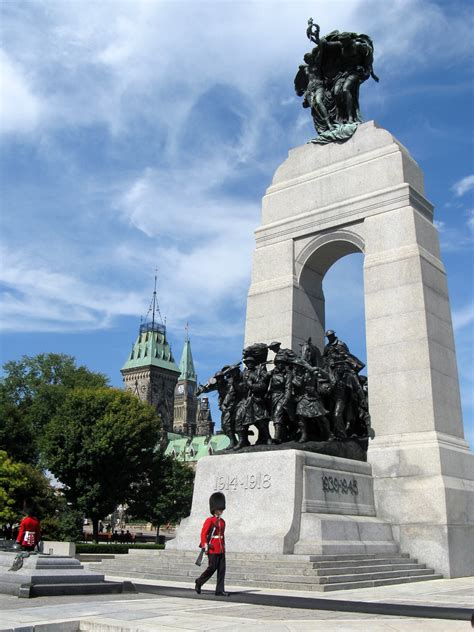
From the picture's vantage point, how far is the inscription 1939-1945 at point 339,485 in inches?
613

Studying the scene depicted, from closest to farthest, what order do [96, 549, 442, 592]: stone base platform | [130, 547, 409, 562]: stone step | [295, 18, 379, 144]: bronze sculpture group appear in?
[96, 549, 442, 592]: stone base platform < [130, 547, 409, 562]: stone step < [295, 18, 379, 144]: bronze sculpture group

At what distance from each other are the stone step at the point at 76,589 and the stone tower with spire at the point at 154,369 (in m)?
150

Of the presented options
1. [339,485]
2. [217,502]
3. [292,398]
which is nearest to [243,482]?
[339,485]

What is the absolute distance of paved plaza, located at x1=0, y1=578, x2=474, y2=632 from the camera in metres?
7.15

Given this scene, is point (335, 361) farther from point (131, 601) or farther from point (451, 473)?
point (131, 601)

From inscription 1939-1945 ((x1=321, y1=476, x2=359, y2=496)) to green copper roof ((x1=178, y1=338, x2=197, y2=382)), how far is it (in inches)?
6918

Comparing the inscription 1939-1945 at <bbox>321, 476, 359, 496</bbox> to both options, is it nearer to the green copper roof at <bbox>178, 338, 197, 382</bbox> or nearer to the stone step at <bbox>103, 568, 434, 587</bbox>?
the stone step at <bbox>103, 568, 434, 587</bbox>

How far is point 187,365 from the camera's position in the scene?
19425 centimetres

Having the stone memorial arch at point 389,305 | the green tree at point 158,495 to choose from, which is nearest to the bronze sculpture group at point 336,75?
the stone memorial arch at point 389,305

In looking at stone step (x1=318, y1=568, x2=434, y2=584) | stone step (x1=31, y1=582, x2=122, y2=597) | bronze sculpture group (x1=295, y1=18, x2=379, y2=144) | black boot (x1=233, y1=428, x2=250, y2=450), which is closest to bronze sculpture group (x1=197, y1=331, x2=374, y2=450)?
black boot (x1=233, y1=428, x2=250, y2=450)

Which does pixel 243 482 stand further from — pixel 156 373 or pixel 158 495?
pixel 156 373

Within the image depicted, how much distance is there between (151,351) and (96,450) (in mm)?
121176

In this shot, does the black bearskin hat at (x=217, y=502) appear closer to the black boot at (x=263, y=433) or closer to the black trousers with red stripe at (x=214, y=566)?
the black trousers with red stripe at (x=214, y=566)

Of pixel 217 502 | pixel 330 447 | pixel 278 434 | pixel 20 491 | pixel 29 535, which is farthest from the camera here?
pixel 20 491
